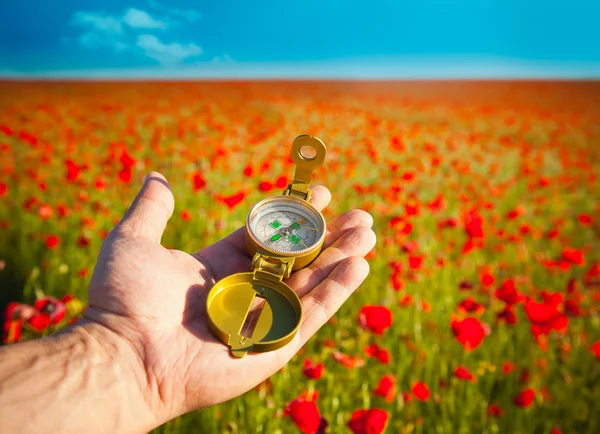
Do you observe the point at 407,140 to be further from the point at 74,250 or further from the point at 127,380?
the point at 127,380

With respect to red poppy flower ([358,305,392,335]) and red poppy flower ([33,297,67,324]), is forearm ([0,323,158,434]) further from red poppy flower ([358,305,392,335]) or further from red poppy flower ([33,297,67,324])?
red poppy flower ([358,305,392,335])

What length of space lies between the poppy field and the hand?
0.37 m

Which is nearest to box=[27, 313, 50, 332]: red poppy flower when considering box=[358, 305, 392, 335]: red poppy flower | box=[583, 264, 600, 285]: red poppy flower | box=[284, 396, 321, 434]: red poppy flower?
box=[284, 396, 321, 434]: red poppy flower

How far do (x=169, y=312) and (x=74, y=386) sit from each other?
49 cm

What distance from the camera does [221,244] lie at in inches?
115

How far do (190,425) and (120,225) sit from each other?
118cm

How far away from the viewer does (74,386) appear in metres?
1.94

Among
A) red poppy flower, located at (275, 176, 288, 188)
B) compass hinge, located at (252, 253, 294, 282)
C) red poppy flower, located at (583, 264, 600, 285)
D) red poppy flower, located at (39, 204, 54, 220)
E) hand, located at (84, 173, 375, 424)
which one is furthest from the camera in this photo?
red poppy flower, located at (275, 176, 288, 188)

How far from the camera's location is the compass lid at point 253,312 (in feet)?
7.07

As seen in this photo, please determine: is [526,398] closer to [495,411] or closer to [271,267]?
[495,411]

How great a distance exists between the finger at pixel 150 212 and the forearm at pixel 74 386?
0.51 m

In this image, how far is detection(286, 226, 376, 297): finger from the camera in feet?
8.71

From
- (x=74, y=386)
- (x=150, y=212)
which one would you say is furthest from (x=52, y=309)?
(x=74, y=386)

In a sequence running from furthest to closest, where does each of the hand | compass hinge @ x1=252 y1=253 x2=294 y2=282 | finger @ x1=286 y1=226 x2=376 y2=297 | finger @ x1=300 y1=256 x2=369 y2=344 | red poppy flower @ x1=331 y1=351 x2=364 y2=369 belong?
red poppy flower @ x1=331 y1=351 x2=364 y2=369
finger @ x1=286 y1=226 x2=376 y2=297
compass hinge @ x1=252 y1=253 x2=294 y2=282
finger @ x1=300 y1=256 x2=369 y2=344
the hand
